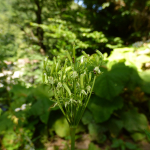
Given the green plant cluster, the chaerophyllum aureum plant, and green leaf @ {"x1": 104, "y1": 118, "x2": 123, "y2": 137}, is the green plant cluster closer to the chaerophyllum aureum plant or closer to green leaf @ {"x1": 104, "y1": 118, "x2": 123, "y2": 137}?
green leaf @ {"x1": 104, "y1": 118, "x2": 123, "y2": 137}

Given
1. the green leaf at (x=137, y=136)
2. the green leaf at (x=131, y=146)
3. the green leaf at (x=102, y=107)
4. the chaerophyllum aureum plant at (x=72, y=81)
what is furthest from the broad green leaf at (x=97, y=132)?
the chaerophyllum aureum plant at (x=72, y=81)

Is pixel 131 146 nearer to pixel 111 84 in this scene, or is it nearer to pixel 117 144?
pixel 117 144

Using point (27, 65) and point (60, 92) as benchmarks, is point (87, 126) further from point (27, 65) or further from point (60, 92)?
point (27, 65)

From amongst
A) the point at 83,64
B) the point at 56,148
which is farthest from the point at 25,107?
the point at 83,64

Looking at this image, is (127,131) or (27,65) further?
(27,65)

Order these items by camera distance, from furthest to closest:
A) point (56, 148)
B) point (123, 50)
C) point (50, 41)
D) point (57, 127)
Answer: point (50, 41) < point (123, 50) < point (57, 127) < point (56, 148)

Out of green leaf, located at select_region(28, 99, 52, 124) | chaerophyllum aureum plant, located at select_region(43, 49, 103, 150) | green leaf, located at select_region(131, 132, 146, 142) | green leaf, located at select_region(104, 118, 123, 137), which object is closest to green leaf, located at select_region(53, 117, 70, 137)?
green leaf, located at select_region(28, 99, 52, 124)
